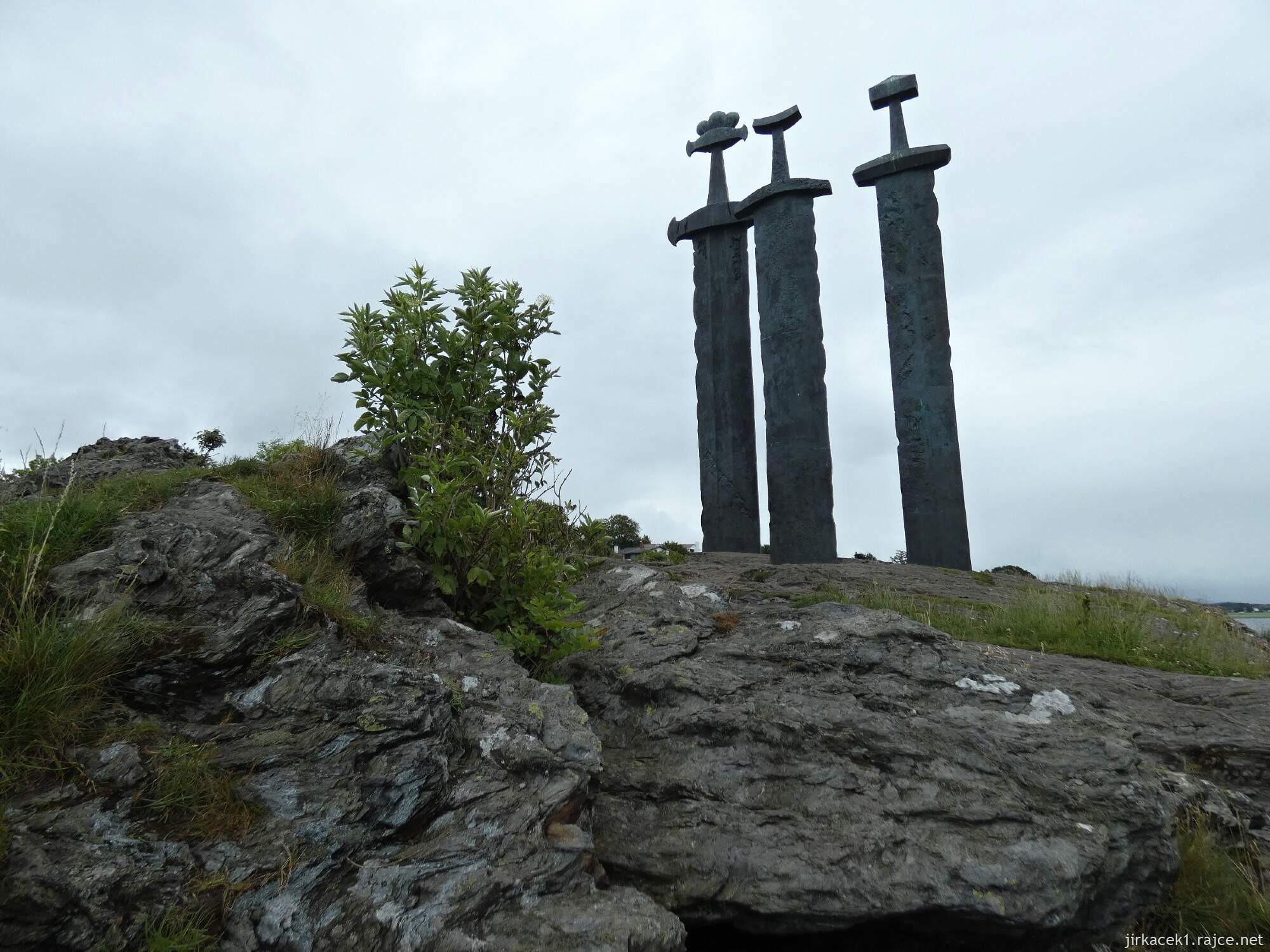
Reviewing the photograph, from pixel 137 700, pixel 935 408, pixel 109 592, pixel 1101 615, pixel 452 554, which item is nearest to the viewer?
pixel 137 700

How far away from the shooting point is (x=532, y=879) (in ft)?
10.3

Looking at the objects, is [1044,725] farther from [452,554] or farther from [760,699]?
[452,554]

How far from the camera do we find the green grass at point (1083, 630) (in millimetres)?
6621

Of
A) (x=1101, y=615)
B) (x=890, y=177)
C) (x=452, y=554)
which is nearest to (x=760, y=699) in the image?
(x=452, y=554)

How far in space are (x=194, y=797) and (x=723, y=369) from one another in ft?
37.4

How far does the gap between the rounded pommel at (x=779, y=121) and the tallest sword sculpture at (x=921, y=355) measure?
4.90ft

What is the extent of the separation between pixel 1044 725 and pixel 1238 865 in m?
1.12

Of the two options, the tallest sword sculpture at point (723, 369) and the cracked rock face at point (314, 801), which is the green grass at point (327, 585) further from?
the tallest sword sculpture at point (723, 369)

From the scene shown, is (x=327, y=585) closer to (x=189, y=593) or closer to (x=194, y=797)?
(x=189, y=593)

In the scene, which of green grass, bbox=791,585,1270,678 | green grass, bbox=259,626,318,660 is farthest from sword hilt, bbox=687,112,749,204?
green grass, bbox=259,626,318,660

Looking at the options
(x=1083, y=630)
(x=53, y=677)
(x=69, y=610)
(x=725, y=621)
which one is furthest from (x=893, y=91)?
(x=53, y=677)

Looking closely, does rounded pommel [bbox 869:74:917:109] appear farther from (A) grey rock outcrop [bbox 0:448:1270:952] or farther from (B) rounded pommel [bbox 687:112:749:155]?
(A) grey rock outcrop [bbox 0:448:1270:952]

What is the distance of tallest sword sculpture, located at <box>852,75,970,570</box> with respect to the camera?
11422 mm

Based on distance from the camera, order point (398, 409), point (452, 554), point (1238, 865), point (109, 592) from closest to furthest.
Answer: point (109, 592) → point (1238, 865) → point (452, 554) → point (398, 409)
